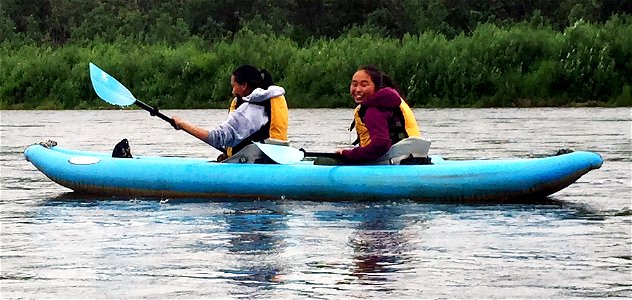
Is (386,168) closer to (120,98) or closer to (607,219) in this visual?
(607,219)

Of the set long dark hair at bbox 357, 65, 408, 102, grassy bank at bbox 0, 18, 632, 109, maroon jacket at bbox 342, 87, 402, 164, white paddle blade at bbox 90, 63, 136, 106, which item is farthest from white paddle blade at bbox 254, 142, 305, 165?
grassy bank at bbox 0, 18, 632, 109

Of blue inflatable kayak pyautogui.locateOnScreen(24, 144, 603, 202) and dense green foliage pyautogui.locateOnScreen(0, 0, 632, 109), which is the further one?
dense green foliage pyautogui.locateOnScreen(0, 0, 632, 109)

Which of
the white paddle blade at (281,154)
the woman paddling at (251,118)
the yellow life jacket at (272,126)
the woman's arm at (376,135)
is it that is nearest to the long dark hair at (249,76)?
the woman paddling at (251,118)

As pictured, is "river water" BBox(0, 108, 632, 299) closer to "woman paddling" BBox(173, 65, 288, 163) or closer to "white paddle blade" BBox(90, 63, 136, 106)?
"woman paddling" BBox(173, 65, 288, 163)

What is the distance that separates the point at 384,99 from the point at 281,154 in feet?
3.40

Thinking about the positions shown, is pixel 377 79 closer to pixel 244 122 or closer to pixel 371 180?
→ pixel 371 180

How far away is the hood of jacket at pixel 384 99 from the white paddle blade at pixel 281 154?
2.87 feet

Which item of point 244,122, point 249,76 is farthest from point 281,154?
point 249,76

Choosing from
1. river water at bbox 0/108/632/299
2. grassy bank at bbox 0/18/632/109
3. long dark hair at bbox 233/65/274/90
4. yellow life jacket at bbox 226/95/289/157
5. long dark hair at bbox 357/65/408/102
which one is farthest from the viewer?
grassy bank at bbox 0/18/632/109

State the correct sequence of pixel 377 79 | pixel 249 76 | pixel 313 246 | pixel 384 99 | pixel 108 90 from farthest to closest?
1. pixel 108 90
2. pixel 249 76
3. pixel 377 79
4. pixel 384 99
5. pixel 313 246

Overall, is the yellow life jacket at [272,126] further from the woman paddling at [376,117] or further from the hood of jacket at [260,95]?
the woman paddling at [376,117]

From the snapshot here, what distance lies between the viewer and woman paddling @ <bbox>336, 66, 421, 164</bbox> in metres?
10.9

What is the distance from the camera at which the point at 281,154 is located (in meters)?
11.6

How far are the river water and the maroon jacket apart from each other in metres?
0.42
